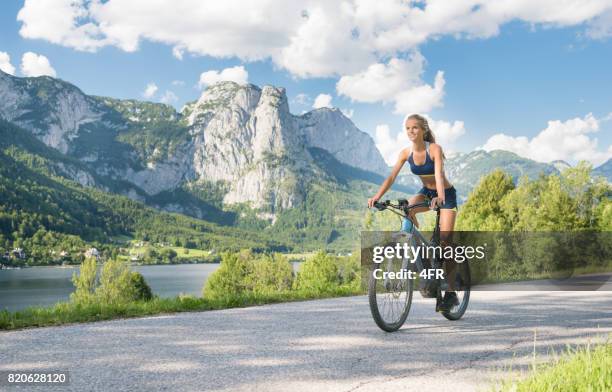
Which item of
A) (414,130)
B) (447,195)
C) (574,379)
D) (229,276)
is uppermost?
(414,130)

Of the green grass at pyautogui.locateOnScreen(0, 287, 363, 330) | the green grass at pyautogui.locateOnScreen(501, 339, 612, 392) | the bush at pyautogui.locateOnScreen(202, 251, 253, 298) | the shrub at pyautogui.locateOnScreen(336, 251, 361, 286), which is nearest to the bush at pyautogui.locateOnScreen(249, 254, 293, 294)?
the bush at pyautogui.locateOnScreen(202, 251, 253, 298)

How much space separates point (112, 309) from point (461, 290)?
5457 millimetres

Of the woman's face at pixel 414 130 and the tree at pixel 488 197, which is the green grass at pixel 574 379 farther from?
the tree at pixel 488 197

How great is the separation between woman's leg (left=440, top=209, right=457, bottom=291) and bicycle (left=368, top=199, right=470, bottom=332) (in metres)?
0.08

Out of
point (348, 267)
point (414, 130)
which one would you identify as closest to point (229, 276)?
point (348, 267)

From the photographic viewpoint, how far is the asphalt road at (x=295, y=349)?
4.52 m

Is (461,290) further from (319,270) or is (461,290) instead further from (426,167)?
(319,270)

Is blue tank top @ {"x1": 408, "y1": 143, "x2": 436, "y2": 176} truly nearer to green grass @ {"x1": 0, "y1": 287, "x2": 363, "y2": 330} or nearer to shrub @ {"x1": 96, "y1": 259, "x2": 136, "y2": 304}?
green grass @ {"x1": 0, "y1": 287, "x2": 363, "y2": 330}

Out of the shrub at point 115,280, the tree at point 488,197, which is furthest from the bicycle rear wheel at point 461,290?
the shrub at point 115,280

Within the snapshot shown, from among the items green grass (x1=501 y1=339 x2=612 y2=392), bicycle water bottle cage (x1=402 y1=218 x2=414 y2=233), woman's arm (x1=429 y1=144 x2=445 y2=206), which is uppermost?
woman's arm (x1=429 y1=144 x2=445 y2=206)

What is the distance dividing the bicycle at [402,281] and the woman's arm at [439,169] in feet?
0.89

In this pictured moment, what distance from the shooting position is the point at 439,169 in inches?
296

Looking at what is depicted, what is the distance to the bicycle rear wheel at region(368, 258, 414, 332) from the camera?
6.94 m

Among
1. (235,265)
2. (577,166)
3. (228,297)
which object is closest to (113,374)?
(228,297)
